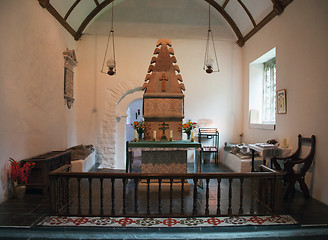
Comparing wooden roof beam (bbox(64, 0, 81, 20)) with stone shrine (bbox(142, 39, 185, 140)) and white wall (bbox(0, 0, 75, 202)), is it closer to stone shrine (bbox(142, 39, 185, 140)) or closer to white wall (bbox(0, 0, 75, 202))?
white wall (bbox(0, 0, 75, 202))

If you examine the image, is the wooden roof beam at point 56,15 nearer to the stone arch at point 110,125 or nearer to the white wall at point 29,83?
the white wall at point 29,83

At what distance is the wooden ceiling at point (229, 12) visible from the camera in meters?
5.39

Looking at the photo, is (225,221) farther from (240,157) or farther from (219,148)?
(219,148)

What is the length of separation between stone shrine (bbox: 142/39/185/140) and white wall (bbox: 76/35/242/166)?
92.9 inches

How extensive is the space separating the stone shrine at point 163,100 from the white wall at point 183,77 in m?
2.36

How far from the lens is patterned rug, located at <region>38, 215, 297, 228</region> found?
2789mm

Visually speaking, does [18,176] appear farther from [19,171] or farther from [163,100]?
[163,100]

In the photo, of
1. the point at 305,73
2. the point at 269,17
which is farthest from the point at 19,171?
the point at 269,17

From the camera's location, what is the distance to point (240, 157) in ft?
19.4

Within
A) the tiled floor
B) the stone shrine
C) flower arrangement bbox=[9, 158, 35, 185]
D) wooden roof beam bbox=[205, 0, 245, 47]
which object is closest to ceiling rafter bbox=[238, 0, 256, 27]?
wooden roof beam bbox=[205, 0, 245, 47]

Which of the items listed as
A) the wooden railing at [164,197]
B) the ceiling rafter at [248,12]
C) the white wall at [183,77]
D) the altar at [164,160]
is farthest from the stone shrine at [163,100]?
the ceiling rafter at [248,12]

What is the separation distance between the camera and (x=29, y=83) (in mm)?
4395

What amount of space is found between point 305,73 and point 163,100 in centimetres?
278

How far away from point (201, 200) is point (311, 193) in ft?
6.51
